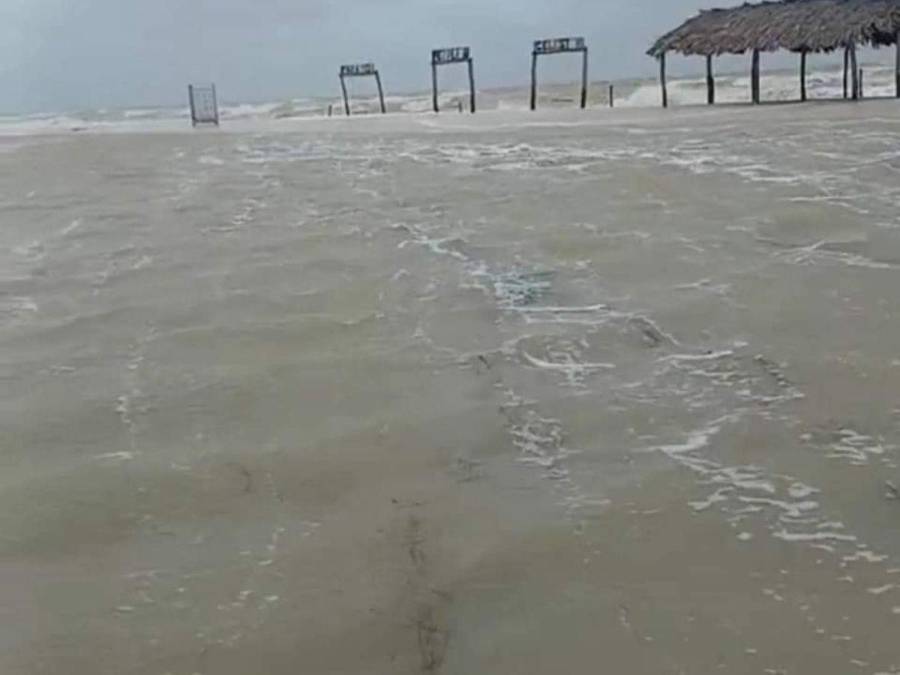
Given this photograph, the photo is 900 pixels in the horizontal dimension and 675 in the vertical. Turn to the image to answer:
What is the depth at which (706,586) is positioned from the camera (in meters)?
2.88

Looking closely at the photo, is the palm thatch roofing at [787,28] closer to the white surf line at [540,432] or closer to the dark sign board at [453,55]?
the dark sign board at [453,55]

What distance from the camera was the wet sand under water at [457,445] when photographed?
273cm

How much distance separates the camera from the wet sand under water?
8.95ft

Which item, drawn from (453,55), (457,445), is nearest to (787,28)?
(453,55)

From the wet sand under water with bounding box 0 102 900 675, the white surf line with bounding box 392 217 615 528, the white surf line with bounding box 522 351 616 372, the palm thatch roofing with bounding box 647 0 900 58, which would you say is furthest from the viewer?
the palm thatch roofing with bounding box 647 0 900 58

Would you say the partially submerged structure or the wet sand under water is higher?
the partially submerged structure

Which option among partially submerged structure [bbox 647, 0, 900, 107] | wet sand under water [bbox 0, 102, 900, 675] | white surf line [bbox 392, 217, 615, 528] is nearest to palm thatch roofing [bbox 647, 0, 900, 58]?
partially submerged structure [bbox 647, 0, 900, 107]

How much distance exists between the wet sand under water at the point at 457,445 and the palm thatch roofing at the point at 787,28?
21.1 metres

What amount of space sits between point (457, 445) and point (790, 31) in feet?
91.1

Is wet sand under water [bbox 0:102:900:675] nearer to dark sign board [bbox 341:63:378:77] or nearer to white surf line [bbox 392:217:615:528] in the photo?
white surf line [bbox 392:217:615:528]

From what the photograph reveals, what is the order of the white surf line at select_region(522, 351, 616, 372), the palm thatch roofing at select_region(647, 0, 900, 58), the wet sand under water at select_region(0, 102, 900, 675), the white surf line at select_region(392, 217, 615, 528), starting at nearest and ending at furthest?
the wet sand under water at select_region(0, 102, 900, 675), the white surf line at select_region(392, 217, 615, 528), the white surf line at select_region(522, 351, 616, 372), the palm thatch roofing at select_region(647, 0, 900, 58)

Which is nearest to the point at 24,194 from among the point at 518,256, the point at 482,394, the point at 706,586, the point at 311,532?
the point at 518,256

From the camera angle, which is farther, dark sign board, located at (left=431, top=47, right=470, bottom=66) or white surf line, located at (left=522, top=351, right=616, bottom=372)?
dark sign board, located at (left=431, top=47, right=470, bottom=66)

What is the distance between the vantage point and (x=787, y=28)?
28906 mm
